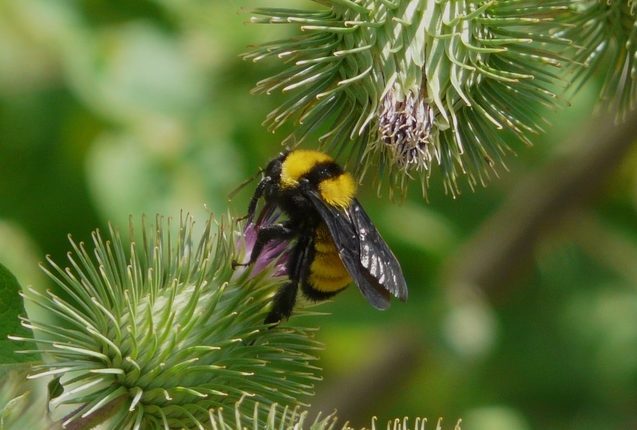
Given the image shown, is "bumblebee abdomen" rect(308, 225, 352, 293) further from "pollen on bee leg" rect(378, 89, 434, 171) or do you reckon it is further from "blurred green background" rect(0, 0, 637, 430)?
"blurred green background" rect(0, 0, 637, 430)

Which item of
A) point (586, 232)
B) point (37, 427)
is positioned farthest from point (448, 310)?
point (37, 427)

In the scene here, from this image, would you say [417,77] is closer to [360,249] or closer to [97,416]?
[360,249]

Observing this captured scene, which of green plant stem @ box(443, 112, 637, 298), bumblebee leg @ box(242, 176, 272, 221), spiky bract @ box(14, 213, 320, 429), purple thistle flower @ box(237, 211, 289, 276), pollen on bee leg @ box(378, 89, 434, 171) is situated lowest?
green plant stem @ box(443, 112, 637, 298)

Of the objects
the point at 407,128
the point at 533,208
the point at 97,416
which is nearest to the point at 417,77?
the point at 407,128

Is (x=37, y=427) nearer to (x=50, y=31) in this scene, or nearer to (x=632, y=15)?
(x=632, y=15)

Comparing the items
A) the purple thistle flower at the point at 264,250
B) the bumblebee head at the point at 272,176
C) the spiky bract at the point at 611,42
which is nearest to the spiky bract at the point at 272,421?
the purple thistle flower at the point at 264,250

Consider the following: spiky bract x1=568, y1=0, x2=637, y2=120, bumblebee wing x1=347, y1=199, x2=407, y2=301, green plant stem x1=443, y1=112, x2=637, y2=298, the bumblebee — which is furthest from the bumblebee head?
green plant stem x1=443, y1=112, x2=637, y2=298

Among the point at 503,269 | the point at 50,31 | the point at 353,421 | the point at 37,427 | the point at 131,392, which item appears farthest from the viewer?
the point at 503,269
